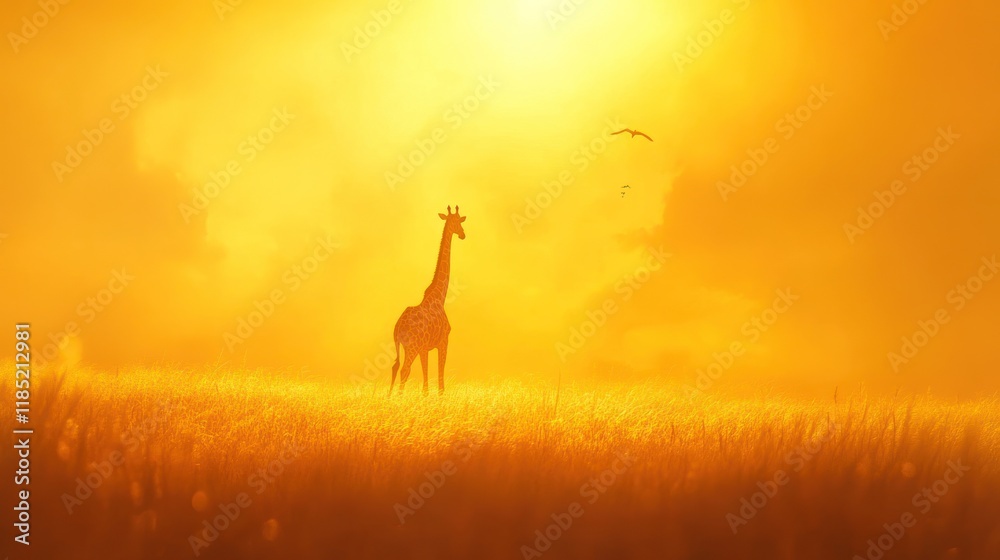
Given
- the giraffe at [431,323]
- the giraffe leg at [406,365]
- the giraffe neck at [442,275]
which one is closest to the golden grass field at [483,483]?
the giraffe leg at [406,365]

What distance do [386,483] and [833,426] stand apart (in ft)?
17.5

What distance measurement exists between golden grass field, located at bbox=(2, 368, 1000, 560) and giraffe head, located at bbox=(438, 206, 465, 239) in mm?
6028

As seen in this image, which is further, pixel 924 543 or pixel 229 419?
pixel 229 419

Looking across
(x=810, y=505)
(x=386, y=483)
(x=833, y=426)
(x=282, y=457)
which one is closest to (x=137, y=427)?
(x=282, y=457)

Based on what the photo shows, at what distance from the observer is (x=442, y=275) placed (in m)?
16.3

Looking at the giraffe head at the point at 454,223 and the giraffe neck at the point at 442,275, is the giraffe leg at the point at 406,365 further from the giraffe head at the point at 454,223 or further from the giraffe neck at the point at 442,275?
the giraffe head at the point at 454,223

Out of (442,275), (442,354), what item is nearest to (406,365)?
(442,354)

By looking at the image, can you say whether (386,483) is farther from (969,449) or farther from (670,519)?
(969,449)

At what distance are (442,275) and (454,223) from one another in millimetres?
1097

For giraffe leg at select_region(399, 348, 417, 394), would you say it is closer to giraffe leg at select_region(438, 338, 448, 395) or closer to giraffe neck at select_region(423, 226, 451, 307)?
giraffe leg at select_region(438, 338, 448, 395)

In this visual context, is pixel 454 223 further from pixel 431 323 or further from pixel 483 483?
pixel 483 483

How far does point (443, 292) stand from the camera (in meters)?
16.2

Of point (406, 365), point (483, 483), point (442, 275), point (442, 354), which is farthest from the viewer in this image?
point (442, 275)

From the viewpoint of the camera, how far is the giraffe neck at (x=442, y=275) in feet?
52.2
